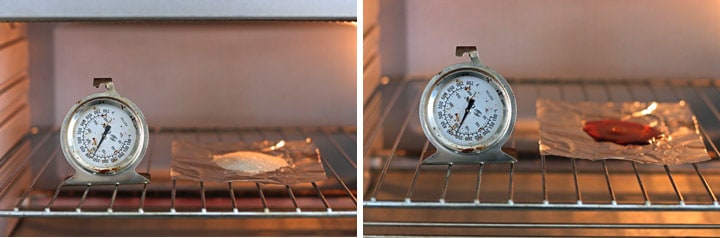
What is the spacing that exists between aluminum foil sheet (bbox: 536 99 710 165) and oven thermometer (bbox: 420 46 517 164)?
0.62 feet

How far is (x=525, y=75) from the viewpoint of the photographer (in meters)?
1.87

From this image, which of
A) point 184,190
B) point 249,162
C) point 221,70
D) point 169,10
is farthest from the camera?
point 221,70

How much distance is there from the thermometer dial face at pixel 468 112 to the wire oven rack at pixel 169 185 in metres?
0.24

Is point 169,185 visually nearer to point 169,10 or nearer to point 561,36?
point 169,10

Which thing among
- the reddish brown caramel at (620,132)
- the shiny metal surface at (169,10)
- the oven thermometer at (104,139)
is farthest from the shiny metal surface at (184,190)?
the reddish brown caramel at (620,132)

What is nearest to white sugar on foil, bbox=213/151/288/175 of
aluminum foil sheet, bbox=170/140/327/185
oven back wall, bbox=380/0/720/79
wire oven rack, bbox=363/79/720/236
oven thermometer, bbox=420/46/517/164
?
aluminum foil sheet, bbox=170/140/327/185

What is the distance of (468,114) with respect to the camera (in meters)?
1.36

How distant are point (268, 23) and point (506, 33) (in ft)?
1.53

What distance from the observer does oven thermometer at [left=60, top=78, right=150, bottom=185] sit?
1.36 m

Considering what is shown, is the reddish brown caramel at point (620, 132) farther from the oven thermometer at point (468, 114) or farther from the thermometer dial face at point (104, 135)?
the thermometer dial face at point (104, 135)

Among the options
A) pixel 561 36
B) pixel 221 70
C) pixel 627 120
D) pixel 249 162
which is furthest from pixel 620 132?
pixel 221 70

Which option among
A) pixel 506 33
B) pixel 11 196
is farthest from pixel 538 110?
pixel 11 196

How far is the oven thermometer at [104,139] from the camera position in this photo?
1363mm

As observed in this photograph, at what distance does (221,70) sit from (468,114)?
605mm
